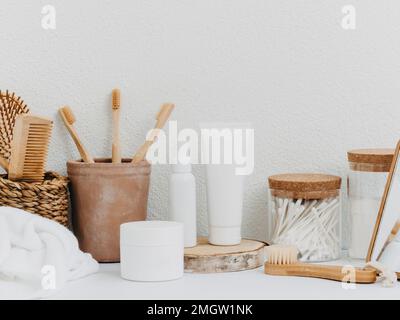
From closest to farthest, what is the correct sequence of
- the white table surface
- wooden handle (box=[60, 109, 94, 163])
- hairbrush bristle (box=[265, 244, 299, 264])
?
the white table surface, hairbrush bristle (box=[265, 244, 299, 264]), wooden handle (box=[60, 109, 94, 163])

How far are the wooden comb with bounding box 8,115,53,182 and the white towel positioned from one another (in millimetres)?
74

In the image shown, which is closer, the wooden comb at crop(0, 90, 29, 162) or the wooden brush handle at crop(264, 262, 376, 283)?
the wooden brush handle at crop(264, 262, 376, 283)

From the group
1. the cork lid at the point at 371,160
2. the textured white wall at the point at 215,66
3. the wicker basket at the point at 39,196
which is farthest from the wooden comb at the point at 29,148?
the cork lid at the point at 371,160

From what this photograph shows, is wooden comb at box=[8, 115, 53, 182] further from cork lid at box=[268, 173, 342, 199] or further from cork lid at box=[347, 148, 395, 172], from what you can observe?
cork lid at box=[347, 148, 395, 172]

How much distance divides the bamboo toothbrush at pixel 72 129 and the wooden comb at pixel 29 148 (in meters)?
0.08

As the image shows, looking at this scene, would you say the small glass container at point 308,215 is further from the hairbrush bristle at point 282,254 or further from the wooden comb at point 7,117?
the wooden comb at point 7,117

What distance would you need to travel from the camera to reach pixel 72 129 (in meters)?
1.09

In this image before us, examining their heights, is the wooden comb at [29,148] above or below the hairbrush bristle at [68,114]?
below

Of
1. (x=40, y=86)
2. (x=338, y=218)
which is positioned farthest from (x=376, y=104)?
(x=40, y=86)

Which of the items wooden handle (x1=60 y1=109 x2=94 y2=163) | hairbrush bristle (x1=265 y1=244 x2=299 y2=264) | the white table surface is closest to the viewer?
the white table surface

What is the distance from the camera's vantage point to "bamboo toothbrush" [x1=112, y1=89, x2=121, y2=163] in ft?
3.55

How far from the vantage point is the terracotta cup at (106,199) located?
40.6 inches

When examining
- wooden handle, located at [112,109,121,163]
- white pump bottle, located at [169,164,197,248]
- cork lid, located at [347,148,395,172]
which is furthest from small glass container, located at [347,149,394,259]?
wooden handle, located at [112,109,121,163]
